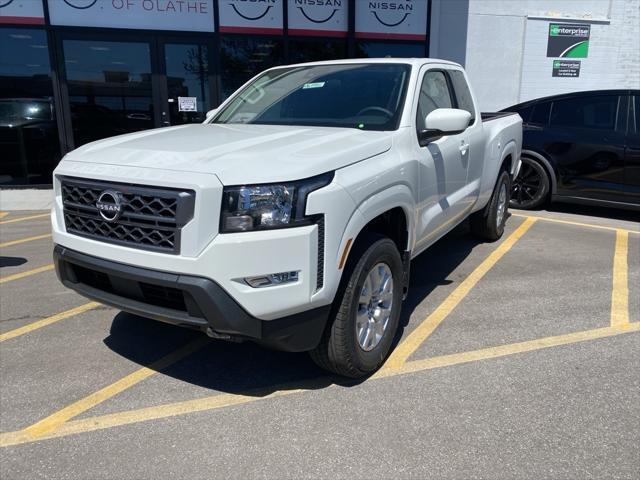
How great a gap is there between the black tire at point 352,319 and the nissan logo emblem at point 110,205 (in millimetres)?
1209

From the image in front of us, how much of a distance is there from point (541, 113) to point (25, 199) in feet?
29.3

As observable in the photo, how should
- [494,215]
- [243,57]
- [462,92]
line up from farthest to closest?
1. [243,57]
2. [494,215]
3. [462,92]

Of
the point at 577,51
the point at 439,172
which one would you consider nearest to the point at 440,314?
the point at 439,172

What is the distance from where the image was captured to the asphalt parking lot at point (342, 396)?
2541 mm

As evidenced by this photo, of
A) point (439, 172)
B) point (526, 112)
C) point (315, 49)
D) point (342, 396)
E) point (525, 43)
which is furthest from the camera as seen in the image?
point (525, 43)

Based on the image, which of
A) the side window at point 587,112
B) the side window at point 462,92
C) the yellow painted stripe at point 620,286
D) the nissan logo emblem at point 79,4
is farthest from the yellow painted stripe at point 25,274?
the side window at point 587,112

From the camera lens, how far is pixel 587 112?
7.47 metres

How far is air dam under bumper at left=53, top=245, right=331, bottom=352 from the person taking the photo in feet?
8.31

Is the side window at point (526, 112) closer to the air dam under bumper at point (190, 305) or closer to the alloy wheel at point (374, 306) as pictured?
the alloy wheel at point (374, 306)

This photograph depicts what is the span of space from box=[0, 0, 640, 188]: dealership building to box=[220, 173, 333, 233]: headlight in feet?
29.9

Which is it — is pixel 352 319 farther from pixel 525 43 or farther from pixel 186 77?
pixel 525 43

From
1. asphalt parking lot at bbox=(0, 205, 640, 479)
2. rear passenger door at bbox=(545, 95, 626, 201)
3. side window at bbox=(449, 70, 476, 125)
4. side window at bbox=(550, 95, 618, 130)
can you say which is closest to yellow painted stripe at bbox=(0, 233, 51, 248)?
asphalt parking lot at bbox=(0, 205, 640, 479)

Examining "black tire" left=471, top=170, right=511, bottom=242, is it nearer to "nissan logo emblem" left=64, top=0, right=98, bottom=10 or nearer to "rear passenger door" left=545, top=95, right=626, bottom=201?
"rear passenger door" left=545, top=95, right=626, bottom=201

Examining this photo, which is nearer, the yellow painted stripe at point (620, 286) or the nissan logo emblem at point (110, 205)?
the nissan logo emblem at point (110, 205)
